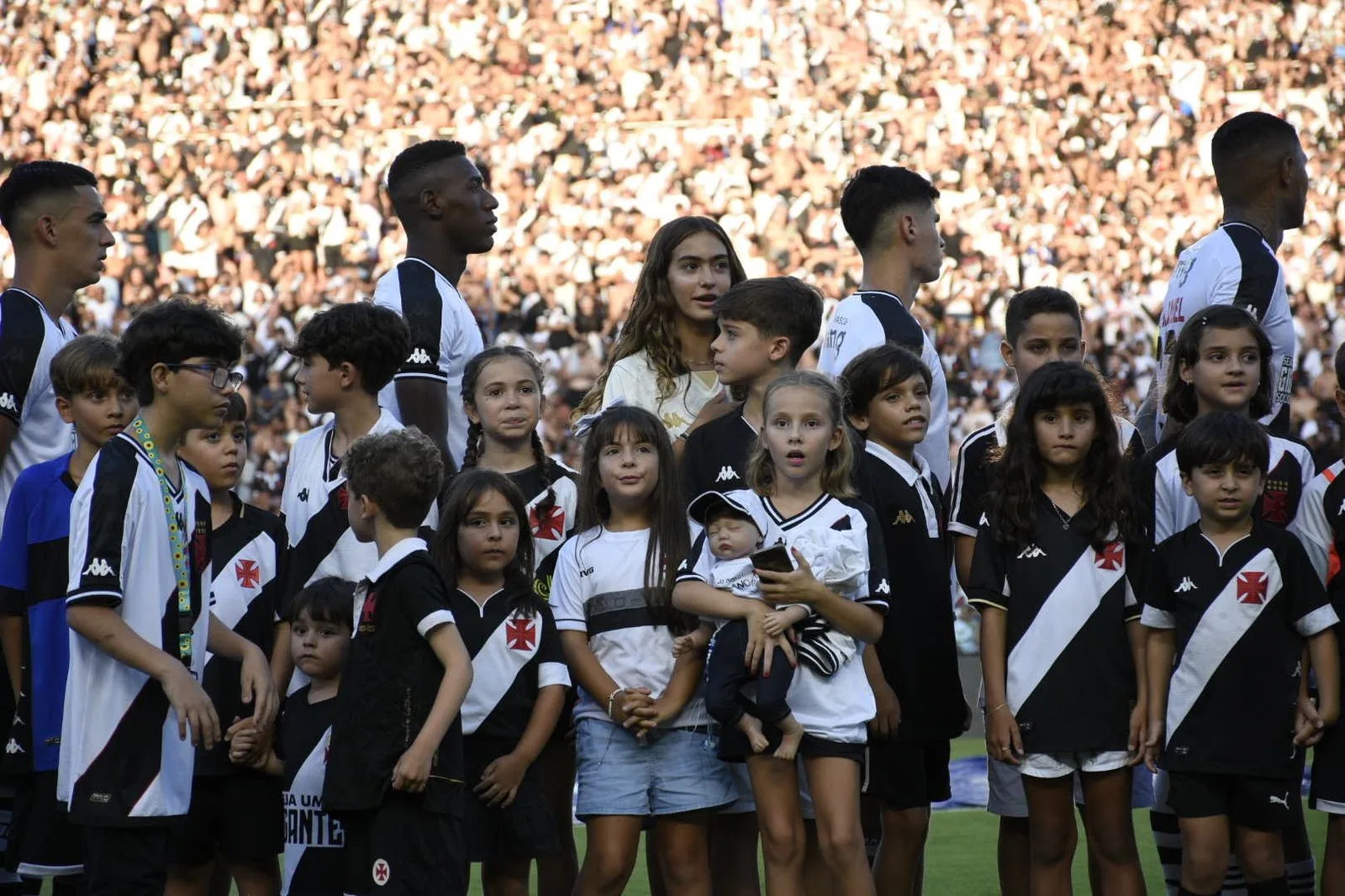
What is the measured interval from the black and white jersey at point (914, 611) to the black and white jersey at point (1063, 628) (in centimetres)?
21

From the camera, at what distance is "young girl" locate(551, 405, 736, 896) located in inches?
152

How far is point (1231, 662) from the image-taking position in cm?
383

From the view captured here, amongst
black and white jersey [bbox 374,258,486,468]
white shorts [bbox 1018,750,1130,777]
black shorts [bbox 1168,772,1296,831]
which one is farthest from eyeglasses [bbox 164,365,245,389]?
black shorts [bbox 1168,772,1296,831]

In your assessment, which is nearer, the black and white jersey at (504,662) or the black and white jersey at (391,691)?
the black and white jersey at (391,691)

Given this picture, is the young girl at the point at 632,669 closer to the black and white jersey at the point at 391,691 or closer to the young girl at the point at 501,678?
the young girl at the point at 501,678

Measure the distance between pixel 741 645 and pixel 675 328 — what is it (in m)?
1.24

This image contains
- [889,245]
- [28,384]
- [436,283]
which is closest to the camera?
[28,384]

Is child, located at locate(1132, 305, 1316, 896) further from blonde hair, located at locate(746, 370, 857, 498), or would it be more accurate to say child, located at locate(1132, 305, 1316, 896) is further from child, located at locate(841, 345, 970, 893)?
blonde hair, located at locate(746, 370, 857, 498)

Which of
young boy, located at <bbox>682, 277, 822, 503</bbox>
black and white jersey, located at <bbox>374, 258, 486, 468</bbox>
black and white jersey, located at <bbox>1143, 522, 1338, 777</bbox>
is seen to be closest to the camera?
black and white jersey, located at <bbox>1143, 522, 1338, 777</bbox>

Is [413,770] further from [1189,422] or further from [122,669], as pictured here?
[1189,422]

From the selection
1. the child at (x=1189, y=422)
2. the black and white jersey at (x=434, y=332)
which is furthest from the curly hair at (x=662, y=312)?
the child at (x=1189, y=422)

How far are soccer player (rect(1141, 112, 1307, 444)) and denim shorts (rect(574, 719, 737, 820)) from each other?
174cm

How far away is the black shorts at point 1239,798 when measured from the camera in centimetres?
380

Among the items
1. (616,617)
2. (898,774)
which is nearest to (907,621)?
(898,774)
